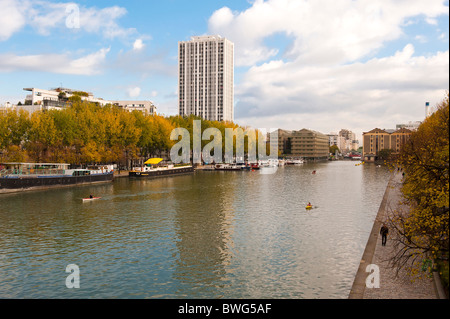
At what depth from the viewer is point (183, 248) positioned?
3269 cm

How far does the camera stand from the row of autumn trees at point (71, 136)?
9231 cm

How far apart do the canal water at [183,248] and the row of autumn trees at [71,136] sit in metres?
38.0

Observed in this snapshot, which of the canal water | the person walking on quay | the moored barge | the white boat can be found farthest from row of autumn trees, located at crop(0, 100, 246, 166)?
the person walking on quay

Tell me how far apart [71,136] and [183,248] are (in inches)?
3048

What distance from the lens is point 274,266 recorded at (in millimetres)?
27547

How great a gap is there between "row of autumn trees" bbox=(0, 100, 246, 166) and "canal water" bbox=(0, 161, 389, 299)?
3805 cm

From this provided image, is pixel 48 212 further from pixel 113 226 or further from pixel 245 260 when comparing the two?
pixel 245 260

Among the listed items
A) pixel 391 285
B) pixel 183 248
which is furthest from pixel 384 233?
pixel 183 248

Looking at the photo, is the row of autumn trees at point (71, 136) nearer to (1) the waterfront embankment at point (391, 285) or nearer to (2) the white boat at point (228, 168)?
(2) the white boat at point (228, 168)

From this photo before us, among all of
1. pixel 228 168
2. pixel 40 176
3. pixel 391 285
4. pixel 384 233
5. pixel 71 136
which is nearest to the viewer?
pixel 391 285

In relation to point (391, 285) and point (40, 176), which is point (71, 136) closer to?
point (40, 176)

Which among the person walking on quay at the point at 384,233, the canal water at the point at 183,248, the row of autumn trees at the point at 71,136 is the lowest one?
the canal water at the point at 183,248

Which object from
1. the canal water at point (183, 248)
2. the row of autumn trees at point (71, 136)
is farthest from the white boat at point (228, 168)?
the canal water at point (183, 248)
